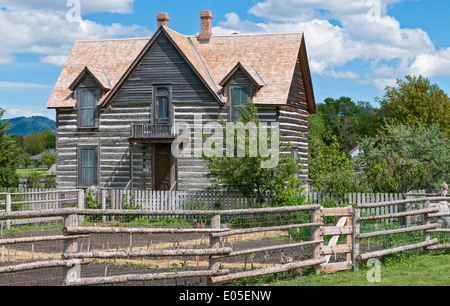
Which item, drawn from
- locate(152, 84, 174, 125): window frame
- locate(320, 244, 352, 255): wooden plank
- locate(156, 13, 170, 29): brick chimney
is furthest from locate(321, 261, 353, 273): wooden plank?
locate(156, 13, 170, 29): brick chimney

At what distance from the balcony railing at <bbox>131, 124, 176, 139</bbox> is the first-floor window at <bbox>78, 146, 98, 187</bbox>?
2804 millimetres

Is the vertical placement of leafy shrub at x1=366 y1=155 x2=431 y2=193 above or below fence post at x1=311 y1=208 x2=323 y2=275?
above

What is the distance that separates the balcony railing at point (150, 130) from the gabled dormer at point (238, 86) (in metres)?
3.09

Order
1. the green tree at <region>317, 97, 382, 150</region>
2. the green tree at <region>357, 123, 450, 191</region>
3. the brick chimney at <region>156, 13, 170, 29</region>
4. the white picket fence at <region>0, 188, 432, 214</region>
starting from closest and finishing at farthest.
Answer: the white picket fence at <region>0, 188, 432, 214</region>
the green tree at <region>357, 123, 450, 191</region>
the brick chimney at <region>156, 13, 170, 29</region>
the green tree at <region>317, 97, 382, 150</region>

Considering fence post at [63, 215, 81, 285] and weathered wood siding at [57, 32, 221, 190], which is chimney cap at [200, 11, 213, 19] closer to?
weathered wood siding at [57, 32, 221, 190]

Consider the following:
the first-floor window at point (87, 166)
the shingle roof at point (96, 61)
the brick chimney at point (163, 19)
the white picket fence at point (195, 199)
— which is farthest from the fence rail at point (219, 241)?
the brick chimney at point (163, 19)

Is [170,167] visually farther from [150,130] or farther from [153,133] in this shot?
[150,130]

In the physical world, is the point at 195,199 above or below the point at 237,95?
below

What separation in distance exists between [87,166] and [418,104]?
34977mm

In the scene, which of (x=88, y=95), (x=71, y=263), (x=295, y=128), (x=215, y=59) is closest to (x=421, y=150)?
(x=295, y=128)

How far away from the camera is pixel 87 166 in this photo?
29.5 m

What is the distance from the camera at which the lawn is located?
36.1 ft

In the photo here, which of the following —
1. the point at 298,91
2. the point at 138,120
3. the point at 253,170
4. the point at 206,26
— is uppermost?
the point at 206,26
